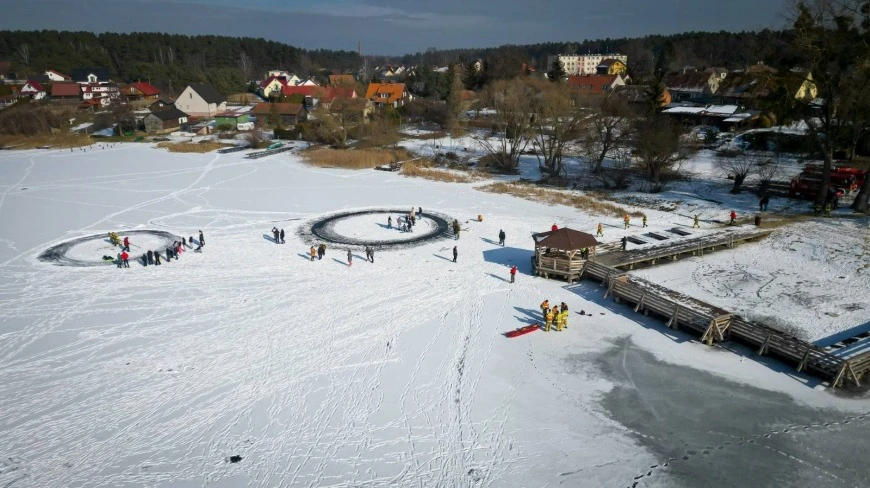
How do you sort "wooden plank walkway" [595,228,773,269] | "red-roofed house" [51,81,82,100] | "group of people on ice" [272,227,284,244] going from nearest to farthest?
"wooden plank walkway" [595,228,773,269] < "group of people on ice" [272,227,284,244] < "red-roofed house" [51,81,82,100]

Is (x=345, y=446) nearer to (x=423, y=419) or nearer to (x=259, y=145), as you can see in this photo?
(x=423, y=419)

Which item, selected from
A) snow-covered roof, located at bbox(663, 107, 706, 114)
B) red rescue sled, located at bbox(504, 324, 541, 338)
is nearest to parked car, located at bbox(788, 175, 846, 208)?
red rescue sled, located at bbox(504, 324, 541, 338)

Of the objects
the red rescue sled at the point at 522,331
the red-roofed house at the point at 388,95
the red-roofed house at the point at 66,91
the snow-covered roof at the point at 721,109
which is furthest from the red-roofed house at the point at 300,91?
the red rescue sled at the point at 522,331

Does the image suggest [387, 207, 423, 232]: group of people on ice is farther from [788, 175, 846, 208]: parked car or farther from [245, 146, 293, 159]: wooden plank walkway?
[245, 146, 293, 159]: wooden plank walkway

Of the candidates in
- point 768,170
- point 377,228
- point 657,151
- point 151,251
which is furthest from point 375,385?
point 768,170

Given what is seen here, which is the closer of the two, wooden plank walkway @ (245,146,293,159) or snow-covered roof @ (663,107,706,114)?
wooden plank walkway @ (245,146,293,159)
